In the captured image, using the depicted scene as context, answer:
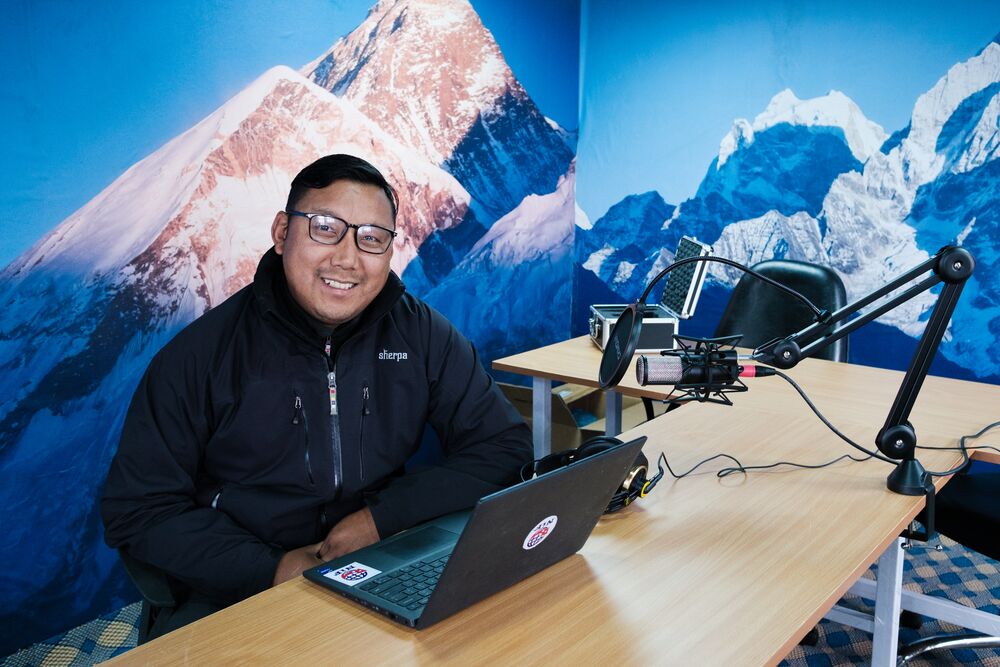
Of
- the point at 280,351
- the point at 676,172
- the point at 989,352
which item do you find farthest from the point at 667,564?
the point at 676,172

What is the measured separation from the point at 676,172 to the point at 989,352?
5.36ft

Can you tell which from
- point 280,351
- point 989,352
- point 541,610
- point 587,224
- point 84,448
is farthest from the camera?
point 587,224

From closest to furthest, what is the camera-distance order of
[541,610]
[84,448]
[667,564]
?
[541,610]
[667,564]
[84,448]

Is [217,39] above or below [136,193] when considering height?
above

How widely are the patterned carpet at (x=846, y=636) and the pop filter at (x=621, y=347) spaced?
4.24 feet

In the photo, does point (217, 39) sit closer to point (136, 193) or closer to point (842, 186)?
point (136, 193)

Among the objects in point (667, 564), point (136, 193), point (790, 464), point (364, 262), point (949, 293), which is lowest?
point (790, 464)

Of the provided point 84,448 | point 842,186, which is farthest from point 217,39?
point 842,186

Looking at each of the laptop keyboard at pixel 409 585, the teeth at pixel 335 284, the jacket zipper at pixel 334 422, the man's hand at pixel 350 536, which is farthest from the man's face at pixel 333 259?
the laptop keyboard at pixel 409 585

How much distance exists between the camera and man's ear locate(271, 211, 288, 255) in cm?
159

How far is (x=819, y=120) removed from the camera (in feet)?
11.5

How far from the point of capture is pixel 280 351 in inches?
60.6

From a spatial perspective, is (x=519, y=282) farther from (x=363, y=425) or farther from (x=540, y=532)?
(x=540, y=532)

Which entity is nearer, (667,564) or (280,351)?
(667,564)
